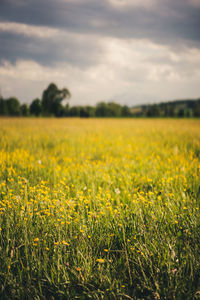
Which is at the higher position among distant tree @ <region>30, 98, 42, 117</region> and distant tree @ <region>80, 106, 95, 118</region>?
distant tree @ <region>80, 106, 95, 118</region>

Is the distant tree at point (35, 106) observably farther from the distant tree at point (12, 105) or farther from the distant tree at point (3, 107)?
the distant tree at point (3, 107)

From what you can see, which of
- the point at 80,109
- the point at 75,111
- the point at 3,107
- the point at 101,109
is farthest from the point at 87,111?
the point at 3,107

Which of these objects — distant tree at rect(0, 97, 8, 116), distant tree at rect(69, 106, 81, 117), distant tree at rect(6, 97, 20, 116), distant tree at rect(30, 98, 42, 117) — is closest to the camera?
Answer: distant tree at rect(30, 98, 42, 117)

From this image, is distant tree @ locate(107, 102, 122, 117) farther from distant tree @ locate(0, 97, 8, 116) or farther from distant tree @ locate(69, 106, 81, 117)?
distant tree @ locate(0, 97, 8, 116)

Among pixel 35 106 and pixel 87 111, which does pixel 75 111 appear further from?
pixel 35 106

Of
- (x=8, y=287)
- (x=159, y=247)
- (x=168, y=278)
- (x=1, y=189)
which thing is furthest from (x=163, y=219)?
(x=1, y=189)

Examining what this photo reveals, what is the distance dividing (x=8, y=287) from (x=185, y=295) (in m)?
1.44

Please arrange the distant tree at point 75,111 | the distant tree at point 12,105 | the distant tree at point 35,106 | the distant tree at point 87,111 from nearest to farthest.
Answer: the distant tree at point 35,106 → the distant tree at point 12,105 → the distant tree at point 75,111 → the distant tree at point 87,111

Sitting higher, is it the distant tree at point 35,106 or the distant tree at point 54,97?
the distant tree at point 54,97

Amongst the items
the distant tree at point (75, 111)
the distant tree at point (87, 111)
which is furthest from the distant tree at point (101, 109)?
the distant tree at point (75, 111)

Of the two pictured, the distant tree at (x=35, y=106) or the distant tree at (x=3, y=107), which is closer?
the distant tree at (x=35, y=106)

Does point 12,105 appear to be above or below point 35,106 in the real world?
above

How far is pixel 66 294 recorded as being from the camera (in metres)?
1.36

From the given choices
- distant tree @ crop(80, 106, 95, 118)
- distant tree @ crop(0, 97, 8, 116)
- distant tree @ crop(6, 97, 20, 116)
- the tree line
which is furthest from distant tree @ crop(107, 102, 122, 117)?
distant tree @ crop(0, 97, 8, 116)
